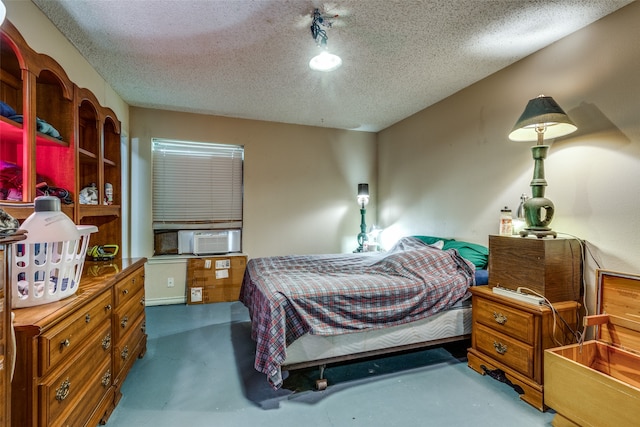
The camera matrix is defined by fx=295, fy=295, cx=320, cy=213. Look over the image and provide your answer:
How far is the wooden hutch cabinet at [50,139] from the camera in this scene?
149cm

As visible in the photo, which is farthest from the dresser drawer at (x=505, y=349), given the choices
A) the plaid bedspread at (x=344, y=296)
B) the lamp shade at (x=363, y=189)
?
the lamp shade at (x=363, y=189)

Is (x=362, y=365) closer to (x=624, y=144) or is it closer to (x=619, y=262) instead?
(x=619, y=262)

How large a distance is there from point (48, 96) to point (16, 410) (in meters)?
1.77

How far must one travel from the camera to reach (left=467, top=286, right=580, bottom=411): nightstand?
1.78 metres

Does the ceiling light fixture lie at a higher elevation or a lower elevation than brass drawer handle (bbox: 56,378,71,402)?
higher

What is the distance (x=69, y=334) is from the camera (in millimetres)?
1282

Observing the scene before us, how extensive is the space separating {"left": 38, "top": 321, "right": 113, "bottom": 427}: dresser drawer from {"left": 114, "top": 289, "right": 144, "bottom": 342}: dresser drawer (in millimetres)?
120

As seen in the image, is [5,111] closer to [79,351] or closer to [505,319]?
[79,351]

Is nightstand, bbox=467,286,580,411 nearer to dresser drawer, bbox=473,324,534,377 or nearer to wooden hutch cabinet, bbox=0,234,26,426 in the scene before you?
dresser drawer, bbox=473,324,534,377

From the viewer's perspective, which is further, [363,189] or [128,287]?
[363,189]

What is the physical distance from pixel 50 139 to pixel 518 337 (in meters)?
3.09

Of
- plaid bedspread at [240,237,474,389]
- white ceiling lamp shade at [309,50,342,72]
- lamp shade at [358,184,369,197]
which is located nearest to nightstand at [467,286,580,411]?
plaid bedspread at [240,237,474,389]

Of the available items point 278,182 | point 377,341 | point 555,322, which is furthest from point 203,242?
point 555,322

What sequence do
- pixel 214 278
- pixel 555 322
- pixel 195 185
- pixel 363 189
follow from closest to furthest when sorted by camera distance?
pixel 555 322, pixel 214 278, pixel 195 185, pixel 363 189
